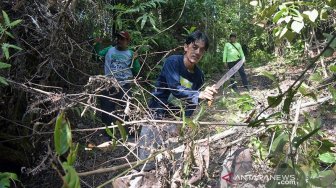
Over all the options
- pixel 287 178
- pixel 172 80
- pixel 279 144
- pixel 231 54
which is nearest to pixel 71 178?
pixel 287 178

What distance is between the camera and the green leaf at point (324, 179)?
1.35 metres

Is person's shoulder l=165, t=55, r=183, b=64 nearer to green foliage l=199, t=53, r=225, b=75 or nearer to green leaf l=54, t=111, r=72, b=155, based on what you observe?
green leaf l=54, t=111, r=72, b=155

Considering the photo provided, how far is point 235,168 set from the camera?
1675 mm

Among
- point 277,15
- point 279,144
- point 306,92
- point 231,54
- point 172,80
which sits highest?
point 231,54

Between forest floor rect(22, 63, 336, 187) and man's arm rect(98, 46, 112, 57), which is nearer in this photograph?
forest floor rect(22, 63, 336, 187)

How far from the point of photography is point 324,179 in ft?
4.67

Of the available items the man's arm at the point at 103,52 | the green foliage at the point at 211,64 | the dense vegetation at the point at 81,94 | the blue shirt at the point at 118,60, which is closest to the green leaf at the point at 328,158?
the dense vegetation at the point at 81,94

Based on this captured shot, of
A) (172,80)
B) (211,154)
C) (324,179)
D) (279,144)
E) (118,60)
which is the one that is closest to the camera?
(324,179)

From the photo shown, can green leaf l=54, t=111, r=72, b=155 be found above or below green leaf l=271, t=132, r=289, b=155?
above

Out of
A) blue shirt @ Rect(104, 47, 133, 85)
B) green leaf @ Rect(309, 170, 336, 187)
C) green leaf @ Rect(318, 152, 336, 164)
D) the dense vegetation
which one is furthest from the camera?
blue shirt @ Rect(104, 47, 133, 85)

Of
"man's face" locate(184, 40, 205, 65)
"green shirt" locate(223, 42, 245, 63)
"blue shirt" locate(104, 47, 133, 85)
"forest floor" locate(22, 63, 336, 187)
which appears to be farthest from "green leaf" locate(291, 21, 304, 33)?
"green shirt" locate(223, 42, 245, 63)

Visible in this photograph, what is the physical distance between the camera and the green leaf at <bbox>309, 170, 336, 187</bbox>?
53.2 inches

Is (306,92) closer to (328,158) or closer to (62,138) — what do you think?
(328,158)

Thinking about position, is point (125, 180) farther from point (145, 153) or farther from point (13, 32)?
point (13, 32)
